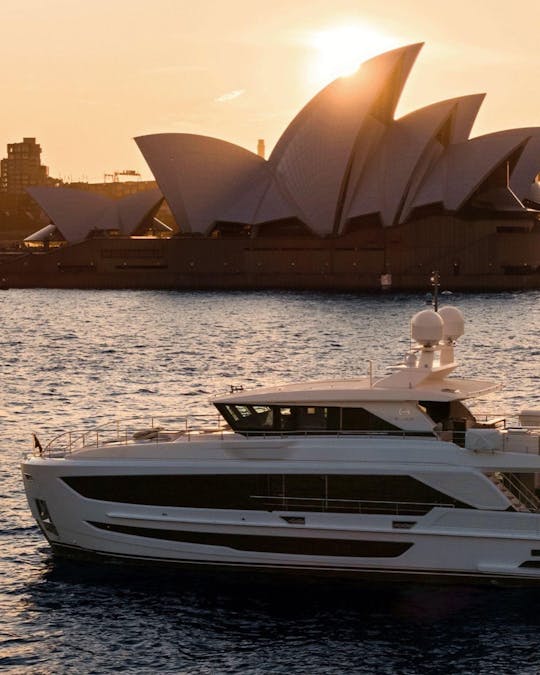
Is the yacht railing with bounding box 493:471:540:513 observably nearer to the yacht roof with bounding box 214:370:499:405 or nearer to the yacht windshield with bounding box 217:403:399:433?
the yacht roof with bounding box 214:370:499:405

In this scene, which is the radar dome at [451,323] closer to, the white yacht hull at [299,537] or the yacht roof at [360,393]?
the yacht roof at [360,393]

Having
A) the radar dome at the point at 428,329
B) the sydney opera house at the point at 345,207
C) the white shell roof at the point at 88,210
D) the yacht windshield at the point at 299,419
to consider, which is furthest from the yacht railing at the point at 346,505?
the white shell roof at the point at 88,210

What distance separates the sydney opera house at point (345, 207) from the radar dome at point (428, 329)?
91.6 metres

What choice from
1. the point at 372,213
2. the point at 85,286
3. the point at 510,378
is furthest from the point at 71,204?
the point at 510,378

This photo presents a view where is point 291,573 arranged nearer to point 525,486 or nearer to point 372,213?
point 525,486

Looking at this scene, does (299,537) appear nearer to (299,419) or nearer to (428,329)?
(299,419)

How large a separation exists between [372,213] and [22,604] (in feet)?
363

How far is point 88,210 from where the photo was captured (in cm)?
16025

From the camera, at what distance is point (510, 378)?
6175 centimetres

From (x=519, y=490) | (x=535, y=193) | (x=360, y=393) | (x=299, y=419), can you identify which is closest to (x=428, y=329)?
(x=360, y=393)

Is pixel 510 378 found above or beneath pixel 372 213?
beneath

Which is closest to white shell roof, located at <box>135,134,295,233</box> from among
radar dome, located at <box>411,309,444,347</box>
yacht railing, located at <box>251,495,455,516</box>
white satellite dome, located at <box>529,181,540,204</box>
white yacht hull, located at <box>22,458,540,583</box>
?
white satellite dome, located at <box>529,181,540,204</box>

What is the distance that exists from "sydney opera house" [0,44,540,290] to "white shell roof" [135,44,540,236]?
5.3 inches

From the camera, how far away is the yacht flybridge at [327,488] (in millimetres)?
24688
